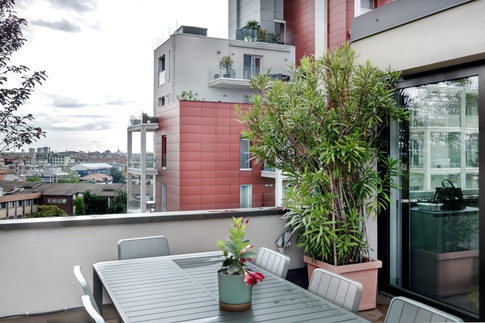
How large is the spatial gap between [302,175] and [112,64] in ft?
22.3

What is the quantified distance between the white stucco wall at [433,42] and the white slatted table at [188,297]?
2.26 metres

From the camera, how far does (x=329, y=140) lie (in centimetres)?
376

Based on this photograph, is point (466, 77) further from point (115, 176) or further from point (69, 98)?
point (69, 98)

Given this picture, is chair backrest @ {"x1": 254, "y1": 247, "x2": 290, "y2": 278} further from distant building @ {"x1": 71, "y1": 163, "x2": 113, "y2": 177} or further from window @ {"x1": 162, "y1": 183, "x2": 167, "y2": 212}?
window @ {"x1": 162, "y1": 183, "x2": 167, "y2": 212}

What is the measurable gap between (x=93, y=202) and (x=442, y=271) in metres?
3.92

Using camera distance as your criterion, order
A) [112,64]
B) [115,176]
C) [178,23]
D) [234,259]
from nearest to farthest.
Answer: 1. [234,259]
2. [115,176]
3. [112,64]
4. [178,23]

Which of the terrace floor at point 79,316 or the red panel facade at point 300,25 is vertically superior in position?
the red panel facade at point 300,25

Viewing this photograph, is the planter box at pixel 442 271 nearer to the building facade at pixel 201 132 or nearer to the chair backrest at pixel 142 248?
the chair backrest at pixel 142 248

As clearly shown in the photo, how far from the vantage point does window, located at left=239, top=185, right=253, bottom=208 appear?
540 inches

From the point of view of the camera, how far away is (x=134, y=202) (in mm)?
14211

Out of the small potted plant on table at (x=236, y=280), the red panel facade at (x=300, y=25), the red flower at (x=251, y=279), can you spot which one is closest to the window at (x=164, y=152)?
the red panel facade at (x=300, y=25)

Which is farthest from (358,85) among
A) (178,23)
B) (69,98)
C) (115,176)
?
(178,23)

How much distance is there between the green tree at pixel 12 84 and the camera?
460 cm

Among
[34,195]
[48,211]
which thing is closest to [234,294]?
[48,211]
